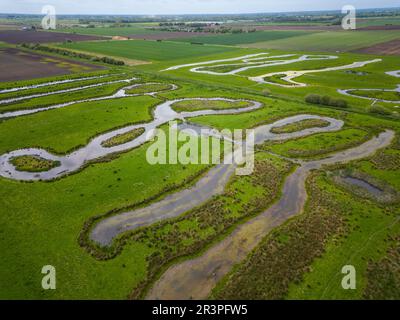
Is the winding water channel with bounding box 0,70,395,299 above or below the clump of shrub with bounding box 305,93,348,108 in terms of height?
below

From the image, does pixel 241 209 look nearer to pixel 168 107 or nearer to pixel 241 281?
pixel 241 281

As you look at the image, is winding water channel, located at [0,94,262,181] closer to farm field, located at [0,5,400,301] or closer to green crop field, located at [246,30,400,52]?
farm field, located at [0,5,400,301]

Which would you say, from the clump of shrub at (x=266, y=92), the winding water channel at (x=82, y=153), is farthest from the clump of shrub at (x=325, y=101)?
the winding water channel at (x=82, y=153)

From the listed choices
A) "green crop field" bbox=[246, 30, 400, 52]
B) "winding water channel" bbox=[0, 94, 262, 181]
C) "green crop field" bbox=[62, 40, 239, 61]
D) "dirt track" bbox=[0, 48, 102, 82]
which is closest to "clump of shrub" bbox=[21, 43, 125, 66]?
"dirt track" bbox=[0, 48, 102, 82]

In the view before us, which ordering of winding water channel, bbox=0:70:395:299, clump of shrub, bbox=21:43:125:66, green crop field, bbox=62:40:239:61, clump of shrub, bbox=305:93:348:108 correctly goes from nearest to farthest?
winding water channel, bbox=0:70:395:299
clump of shrub, bbox=305:93:348:108
clump of shrub, bbox=21:43:125:66
green crop field, bbox=62:40:239:61

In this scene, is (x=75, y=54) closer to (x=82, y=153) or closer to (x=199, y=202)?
(x=82, y=153)

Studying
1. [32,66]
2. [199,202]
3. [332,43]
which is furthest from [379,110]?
[332,43]
